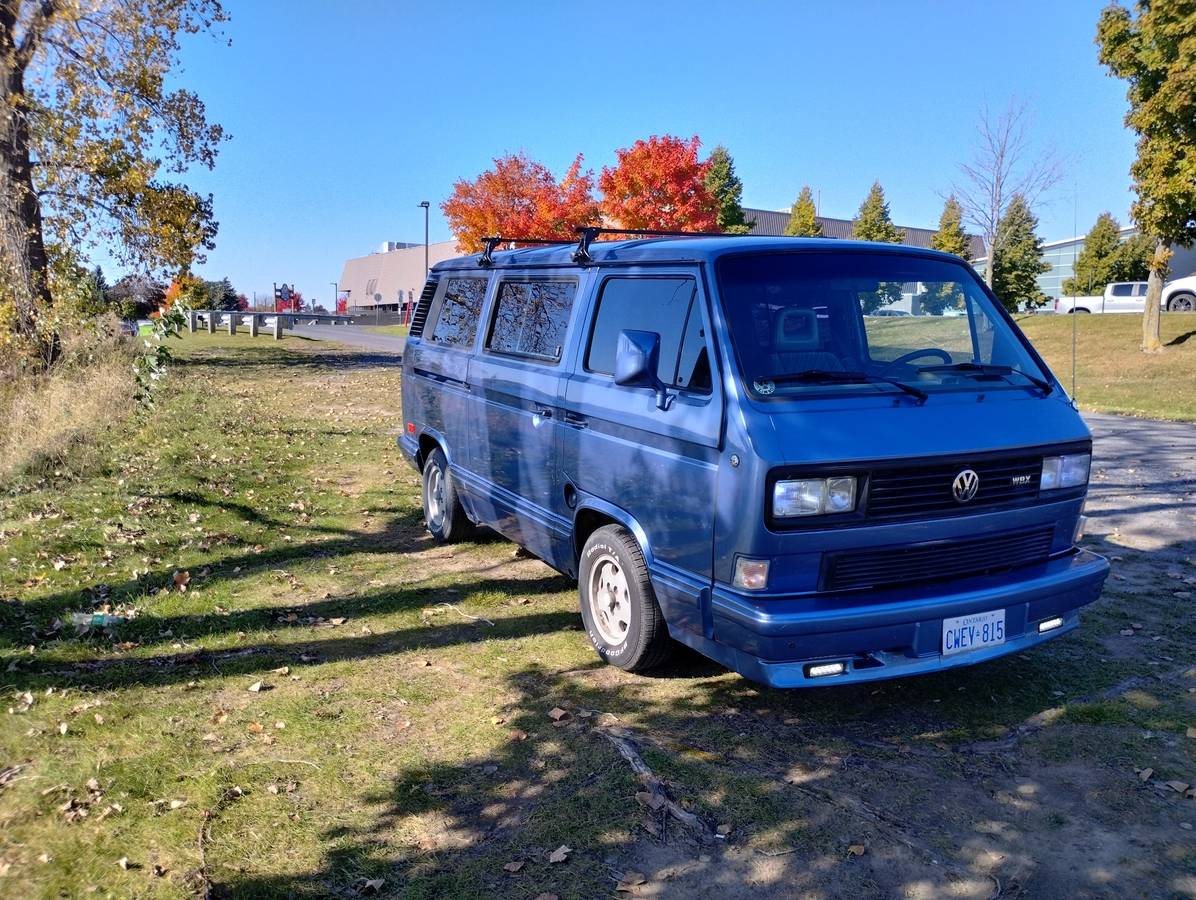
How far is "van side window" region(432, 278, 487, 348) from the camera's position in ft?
22.5

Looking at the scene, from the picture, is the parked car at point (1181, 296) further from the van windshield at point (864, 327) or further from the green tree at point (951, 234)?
the van windshield at point (864, 327)

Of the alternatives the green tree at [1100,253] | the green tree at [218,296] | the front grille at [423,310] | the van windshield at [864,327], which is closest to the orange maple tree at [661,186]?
the front grille at [423,310]

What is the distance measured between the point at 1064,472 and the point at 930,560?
3.14ft

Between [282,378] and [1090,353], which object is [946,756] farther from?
[1090,353]

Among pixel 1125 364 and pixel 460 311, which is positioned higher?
pixel 460 311

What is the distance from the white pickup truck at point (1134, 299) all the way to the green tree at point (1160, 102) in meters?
11.1

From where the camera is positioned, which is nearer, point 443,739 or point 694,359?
point 443,739

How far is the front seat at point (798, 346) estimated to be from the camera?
4.31 metres

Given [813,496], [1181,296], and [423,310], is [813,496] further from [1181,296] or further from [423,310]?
[1181,296]

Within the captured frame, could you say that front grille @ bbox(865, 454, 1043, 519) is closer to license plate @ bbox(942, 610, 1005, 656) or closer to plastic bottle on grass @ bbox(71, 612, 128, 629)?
license plate @ bbox(942, 610, 1005, 656)

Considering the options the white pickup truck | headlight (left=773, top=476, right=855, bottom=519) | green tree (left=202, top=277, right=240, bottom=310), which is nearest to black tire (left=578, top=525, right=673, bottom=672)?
headlight (left=773, top=476, right=855, bottom=519)

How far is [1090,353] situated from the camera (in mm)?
25766

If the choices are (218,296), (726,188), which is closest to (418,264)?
(218,296)

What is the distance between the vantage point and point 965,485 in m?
4.10
